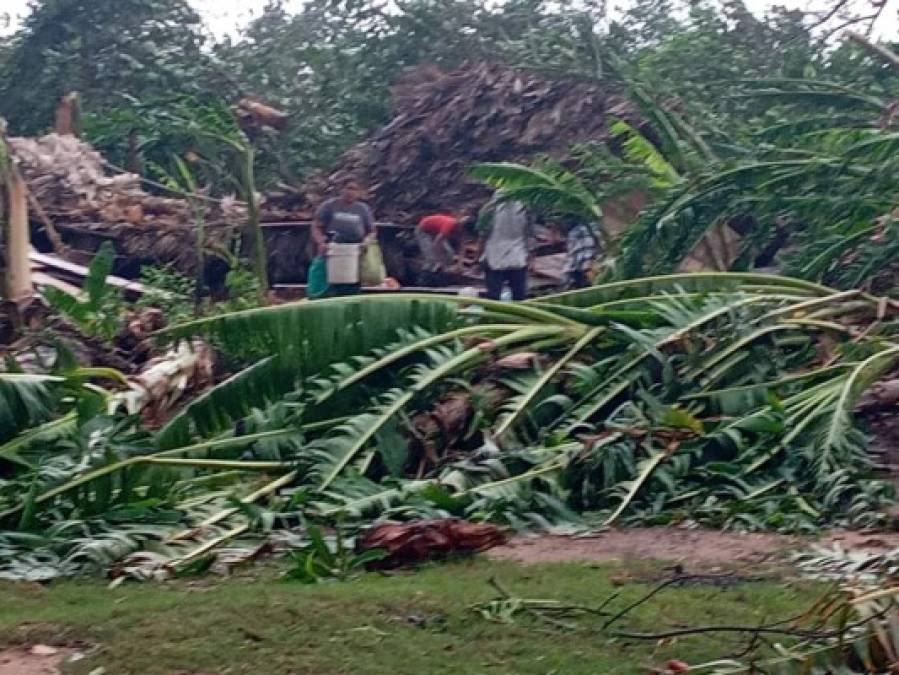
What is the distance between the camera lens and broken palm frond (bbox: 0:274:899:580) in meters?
6.11

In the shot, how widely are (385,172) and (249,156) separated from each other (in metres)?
2.85

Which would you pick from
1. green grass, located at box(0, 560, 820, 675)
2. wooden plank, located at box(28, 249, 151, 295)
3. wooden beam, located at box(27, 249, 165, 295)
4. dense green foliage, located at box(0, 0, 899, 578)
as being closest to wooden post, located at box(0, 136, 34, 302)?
wooden plank, located at box(28, 249, 151, 295)

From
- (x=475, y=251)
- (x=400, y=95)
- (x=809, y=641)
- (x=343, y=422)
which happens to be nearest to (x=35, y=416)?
(x=343, y=422)

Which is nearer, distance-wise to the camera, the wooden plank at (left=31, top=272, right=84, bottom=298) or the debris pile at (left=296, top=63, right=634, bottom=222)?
the wooden plank at (left=31, top=272, right=84, bottom=298)

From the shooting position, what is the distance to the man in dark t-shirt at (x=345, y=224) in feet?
40.7

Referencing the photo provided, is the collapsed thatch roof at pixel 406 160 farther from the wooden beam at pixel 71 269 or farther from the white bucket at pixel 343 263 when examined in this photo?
the white bucket at pixel 343 263

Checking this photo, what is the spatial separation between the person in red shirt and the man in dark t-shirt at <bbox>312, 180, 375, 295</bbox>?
1.69m

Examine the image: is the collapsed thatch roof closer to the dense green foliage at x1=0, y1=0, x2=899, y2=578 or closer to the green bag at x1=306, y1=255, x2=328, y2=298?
the green bag at x1=306, y1=255, x2=328, y2=298

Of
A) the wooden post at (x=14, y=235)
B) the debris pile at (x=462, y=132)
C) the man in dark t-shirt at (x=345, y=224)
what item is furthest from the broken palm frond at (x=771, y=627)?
the debris pile at (x=462, y=132)

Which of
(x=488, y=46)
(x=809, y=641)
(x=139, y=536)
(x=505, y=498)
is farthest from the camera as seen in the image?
(x=488, y=46)

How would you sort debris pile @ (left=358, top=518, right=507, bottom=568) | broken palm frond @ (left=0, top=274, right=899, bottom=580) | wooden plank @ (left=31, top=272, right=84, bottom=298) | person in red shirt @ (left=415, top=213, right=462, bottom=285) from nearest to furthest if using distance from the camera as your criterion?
debris pile @ (left=358, top=518, right=507, bottom=568) < broken palm frond @ (left=0, top=274, right=899, bottom=580) < wooden plank @ (left=31, top=272, right=84, bottom=298) < person in red shirt @ (left=415, top=213, right=462, bottom=285)

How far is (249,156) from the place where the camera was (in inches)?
512

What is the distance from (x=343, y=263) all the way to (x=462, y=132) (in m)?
3.44

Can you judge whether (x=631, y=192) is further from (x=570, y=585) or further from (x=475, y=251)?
(x=570, y=585)
